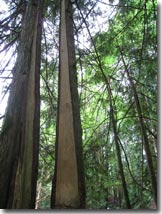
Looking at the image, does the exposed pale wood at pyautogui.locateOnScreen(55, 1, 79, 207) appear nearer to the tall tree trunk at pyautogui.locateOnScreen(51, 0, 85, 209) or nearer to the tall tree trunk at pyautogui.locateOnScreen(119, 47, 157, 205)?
the tall tree trunk at pyautogui.locateOnScreen(51, 0, 85, 209)

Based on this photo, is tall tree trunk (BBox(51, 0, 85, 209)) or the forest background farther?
the forest background

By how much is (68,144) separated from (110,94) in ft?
1.67

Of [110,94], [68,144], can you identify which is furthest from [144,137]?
[68,144]

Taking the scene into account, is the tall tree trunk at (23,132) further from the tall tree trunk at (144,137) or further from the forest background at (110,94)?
the tall tree trunk at (144,137)

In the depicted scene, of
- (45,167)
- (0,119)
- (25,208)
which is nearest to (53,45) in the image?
(0,119)

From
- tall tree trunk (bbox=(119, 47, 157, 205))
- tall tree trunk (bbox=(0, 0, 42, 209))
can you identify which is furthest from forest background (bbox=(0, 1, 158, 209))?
tall tree trunk (bbox=(0, 0, 42, 209))

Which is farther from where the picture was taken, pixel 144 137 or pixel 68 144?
pixel 144 137

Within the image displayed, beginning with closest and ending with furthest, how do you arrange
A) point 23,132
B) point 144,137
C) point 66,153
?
point 66,153 < point 23,132 < point 144,137

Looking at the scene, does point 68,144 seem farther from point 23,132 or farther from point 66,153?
point 23,132

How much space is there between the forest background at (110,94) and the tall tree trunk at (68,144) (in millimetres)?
256

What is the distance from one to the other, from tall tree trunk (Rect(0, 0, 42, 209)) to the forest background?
243mm

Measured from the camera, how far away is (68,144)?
36.7 inches

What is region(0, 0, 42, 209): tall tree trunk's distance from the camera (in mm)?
986

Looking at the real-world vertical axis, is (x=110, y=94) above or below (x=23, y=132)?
above
